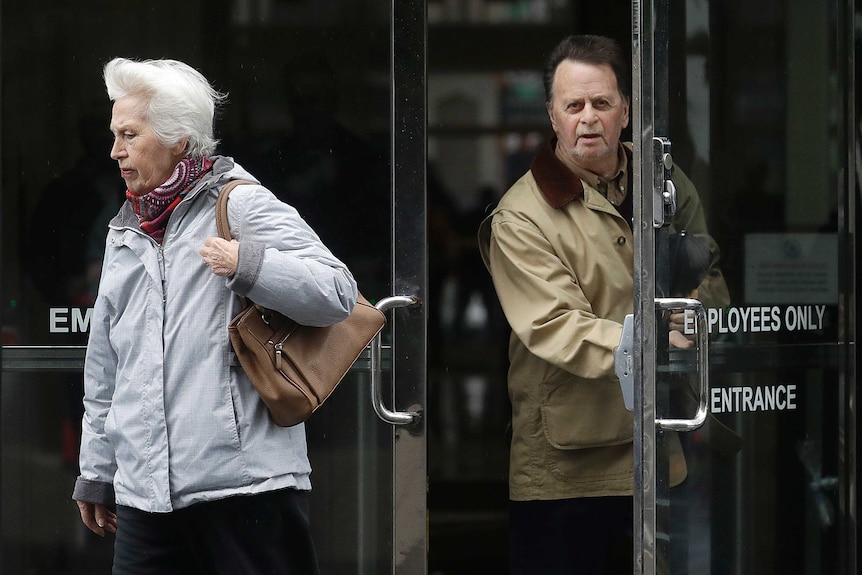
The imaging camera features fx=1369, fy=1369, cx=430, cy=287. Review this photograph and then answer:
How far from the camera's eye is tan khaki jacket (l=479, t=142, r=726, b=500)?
332 centimetres

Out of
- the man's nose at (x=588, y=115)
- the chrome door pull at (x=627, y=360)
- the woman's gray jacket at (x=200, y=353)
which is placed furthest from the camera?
the man's nose at (x=588, y=115)

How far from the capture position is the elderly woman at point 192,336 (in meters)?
2.64

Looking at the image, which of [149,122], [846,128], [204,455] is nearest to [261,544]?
[204,455]

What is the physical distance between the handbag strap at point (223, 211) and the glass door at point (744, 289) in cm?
85

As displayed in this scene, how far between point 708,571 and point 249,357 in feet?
3.81

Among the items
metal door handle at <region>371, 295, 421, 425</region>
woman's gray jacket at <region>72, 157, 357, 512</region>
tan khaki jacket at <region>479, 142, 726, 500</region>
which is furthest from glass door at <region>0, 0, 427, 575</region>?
woman's gray jacket at <region>72, 157, 357, 512</region>

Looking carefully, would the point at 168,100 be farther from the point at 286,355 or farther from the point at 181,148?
the point at 286,355

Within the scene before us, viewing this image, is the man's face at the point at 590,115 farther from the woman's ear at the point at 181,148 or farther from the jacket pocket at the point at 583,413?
the woman's ear at the point at 181,148

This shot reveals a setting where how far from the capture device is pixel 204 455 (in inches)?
104

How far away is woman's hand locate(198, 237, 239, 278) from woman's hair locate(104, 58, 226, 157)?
0.28 meters

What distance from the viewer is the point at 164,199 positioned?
2719mm

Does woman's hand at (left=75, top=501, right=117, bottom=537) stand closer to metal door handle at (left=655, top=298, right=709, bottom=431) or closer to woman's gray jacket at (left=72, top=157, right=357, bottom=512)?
woman's gray jacket at (left=72, top=157, right=357, bottom=512)

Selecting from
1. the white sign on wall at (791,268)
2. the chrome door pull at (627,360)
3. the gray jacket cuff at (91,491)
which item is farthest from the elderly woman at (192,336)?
the white sign on wall at (791,268)

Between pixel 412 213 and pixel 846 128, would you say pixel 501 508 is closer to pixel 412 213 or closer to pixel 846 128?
pixel 412 213
